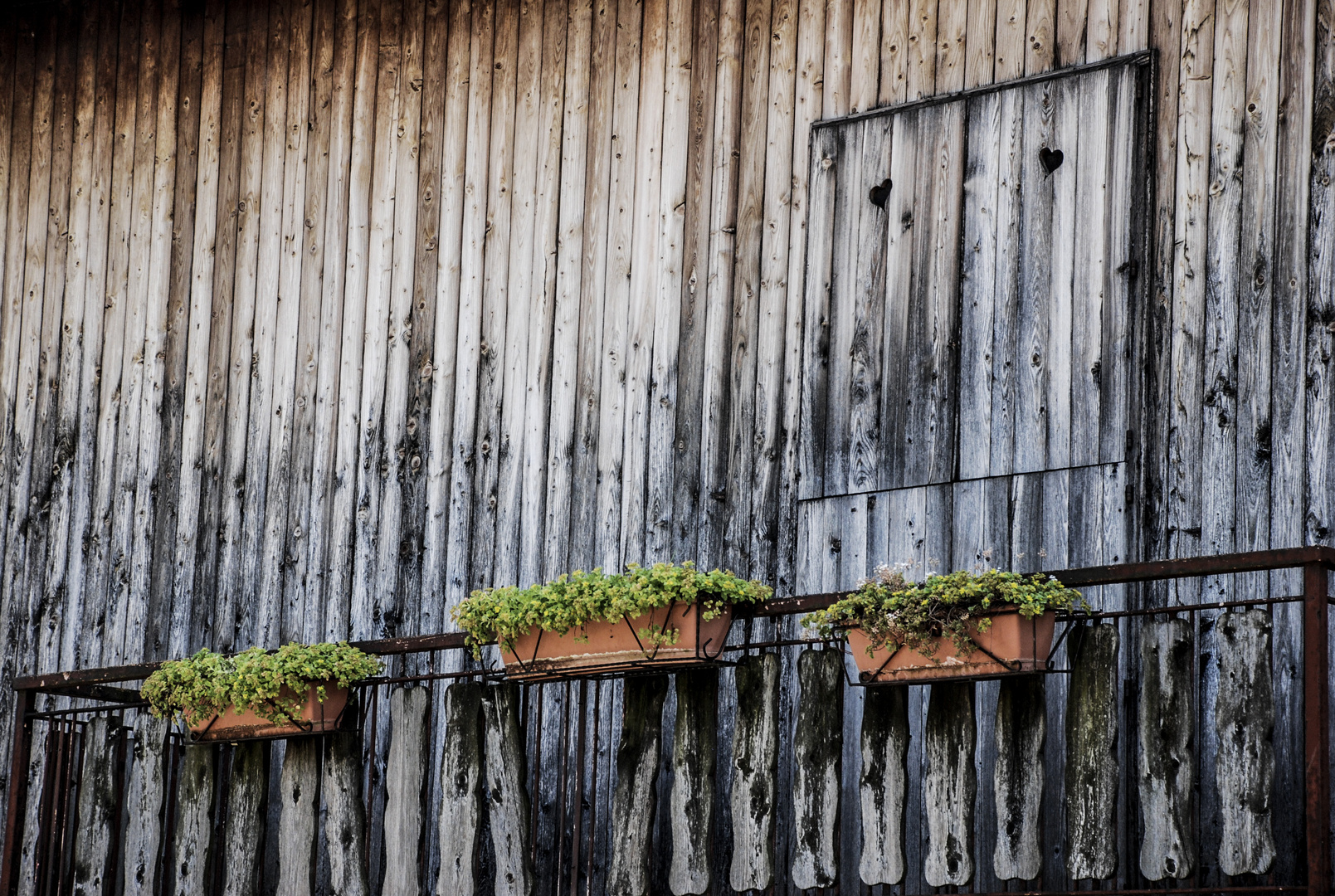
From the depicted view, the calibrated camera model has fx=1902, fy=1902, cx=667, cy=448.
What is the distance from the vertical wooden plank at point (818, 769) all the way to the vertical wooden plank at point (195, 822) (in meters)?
2.56

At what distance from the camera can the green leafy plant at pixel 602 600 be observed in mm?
6531

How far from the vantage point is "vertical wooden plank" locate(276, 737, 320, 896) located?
741 cm

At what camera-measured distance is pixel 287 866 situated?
744 centimetres

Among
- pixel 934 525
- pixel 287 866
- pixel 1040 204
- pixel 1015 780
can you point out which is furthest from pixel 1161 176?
pixel 287 866

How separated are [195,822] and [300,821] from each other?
0.49 meters

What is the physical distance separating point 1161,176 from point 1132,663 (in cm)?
182

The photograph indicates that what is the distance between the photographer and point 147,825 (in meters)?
7.75

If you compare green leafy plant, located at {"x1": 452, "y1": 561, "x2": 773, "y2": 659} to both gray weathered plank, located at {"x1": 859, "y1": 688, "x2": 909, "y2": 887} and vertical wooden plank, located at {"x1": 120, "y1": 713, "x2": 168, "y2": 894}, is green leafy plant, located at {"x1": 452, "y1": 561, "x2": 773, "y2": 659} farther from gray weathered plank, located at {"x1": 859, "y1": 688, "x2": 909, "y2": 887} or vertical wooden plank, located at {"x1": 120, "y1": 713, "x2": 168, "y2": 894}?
vertical wooden plank, located at {"x1": 120, "y1": 713, "x2": 168, "y2": 894}

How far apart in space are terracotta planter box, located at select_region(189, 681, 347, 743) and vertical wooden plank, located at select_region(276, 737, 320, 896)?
14cm

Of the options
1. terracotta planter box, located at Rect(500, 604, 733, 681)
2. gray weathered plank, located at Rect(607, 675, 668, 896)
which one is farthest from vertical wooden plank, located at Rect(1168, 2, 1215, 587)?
gray weathered plank, located at Rect(607, 675, 668, 896)

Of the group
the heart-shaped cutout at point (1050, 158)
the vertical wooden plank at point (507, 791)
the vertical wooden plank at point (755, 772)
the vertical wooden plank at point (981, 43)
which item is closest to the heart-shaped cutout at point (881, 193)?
the vertical wooden plank at point (981, 43)

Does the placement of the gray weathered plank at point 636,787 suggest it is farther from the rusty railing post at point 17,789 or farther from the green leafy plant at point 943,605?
the rusty railing post at point 17,789

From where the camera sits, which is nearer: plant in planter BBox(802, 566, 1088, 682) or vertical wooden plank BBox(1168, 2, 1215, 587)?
plant in planter BBox(802, 566, 1088, 682)

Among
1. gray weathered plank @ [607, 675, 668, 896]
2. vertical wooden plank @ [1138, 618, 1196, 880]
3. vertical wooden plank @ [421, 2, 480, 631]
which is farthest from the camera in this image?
vertical wooden plank @ [421, 2, 480, 631]
